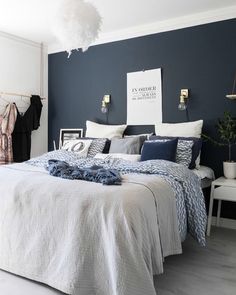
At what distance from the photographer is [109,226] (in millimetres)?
1721

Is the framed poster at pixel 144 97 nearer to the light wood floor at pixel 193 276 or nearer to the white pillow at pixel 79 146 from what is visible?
the white pillow at pixel 79 146

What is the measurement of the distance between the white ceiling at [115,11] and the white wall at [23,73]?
0.29 metres

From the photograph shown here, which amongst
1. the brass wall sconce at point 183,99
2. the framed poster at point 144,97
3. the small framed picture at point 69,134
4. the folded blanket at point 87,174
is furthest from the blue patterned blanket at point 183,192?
the small framed picture at point 69,134

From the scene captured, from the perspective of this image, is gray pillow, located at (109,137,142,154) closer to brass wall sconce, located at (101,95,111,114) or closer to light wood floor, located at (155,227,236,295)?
brass wall sconce, located at (101,95,111,114)

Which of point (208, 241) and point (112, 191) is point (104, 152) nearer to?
point (208, 241)

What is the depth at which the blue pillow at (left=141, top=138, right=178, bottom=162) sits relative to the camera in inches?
118

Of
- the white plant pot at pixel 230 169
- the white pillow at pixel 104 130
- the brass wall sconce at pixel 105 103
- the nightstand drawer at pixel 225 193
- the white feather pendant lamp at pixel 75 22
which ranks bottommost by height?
the nightstand drawer at pixel 225 193

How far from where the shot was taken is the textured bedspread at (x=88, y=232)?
65.7 inches

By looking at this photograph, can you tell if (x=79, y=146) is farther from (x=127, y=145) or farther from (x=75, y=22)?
(x=75, y=22)

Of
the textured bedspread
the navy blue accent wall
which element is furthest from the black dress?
the textured bedspread

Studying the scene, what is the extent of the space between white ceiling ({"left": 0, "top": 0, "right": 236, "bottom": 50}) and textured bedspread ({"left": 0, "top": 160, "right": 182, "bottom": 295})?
74.9 inches

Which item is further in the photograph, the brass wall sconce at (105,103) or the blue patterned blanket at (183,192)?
the brass wall sconce at (105,103)

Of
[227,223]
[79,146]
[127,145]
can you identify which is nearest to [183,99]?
[127,145]

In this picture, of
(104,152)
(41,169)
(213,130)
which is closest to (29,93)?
(104,152)
